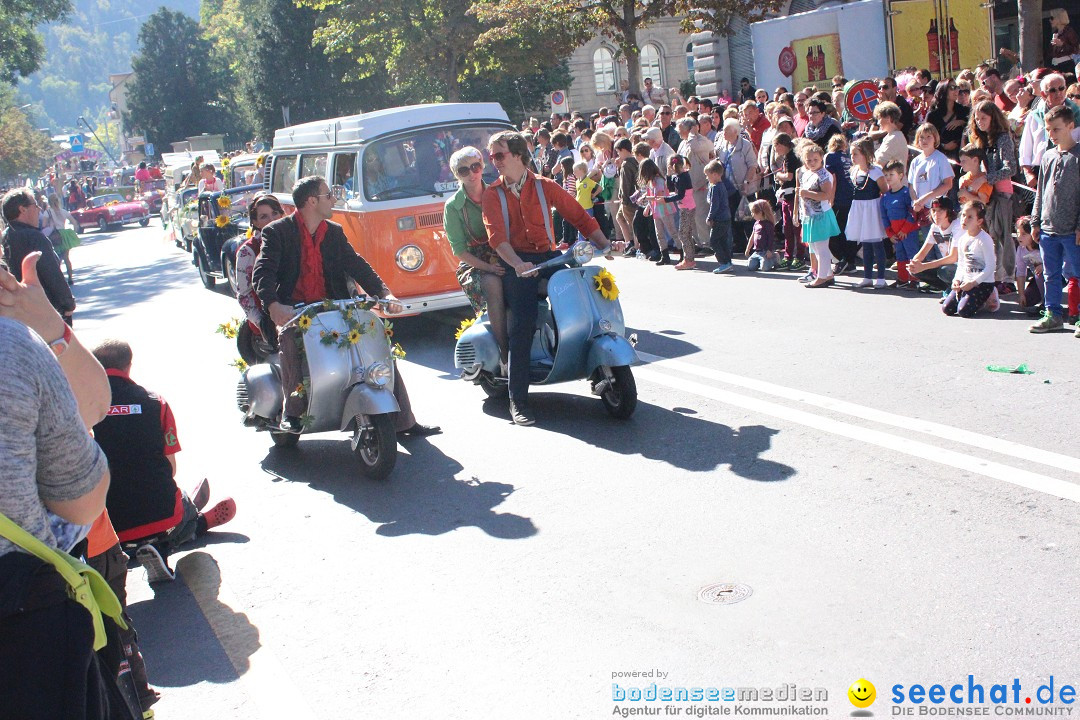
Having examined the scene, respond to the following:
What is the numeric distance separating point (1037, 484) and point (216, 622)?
3.98 m

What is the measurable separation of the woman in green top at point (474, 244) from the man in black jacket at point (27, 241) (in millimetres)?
4293

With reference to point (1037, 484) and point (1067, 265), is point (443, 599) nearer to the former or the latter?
point (1037, 484)

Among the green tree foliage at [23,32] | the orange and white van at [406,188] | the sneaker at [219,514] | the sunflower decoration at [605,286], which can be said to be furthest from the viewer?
the green tree foliage at [23,32]

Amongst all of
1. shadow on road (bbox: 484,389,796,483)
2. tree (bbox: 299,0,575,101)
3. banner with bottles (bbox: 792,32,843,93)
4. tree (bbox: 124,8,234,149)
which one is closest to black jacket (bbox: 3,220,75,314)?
shadow on road (bbox: 484,389,796,483)

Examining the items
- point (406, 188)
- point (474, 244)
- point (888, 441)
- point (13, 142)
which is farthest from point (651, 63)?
point (888, 441)

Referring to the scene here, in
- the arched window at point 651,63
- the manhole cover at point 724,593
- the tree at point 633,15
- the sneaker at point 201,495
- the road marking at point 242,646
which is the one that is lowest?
the road marking at point 242,646

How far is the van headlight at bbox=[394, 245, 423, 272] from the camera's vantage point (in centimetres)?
1153

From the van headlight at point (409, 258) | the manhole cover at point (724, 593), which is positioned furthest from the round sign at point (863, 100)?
the manhole cover at point (724, 593)

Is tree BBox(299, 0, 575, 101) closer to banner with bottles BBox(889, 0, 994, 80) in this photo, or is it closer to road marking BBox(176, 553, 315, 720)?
banner with bottles BBox(889, 0, 994, 80)

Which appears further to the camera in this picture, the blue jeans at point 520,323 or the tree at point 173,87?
the tree at point 173,87

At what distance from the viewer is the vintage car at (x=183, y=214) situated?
24109 mm

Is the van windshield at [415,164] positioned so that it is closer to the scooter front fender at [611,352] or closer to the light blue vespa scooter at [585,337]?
the light blue vespa scooter at [585,337]

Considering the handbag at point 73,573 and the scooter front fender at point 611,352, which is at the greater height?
the handbag at point 73,573

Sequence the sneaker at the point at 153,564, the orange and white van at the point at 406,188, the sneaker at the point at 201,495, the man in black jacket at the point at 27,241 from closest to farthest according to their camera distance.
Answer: the sneaker at the point at 153,564 → the sneaker at the point at 201,495 → the man in black jacket at the point at 27,241 → the orange and white van at the point at 406,188
